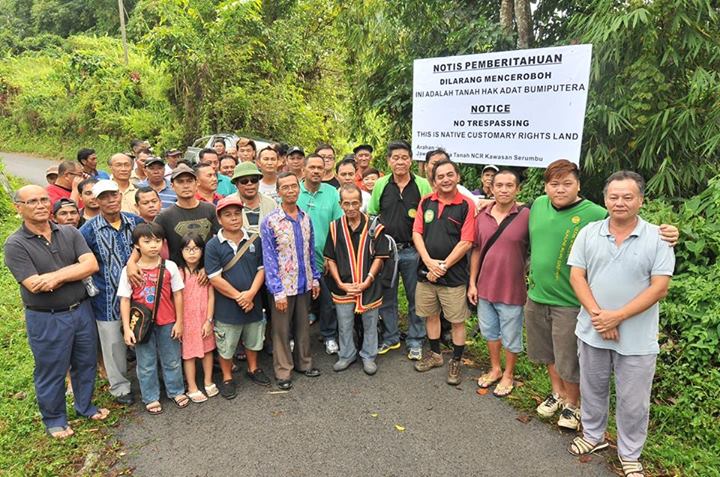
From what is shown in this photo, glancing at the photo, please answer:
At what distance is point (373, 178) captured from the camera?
5.77m

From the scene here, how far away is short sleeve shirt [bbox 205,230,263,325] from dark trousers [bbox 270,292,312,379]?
8.3 inches

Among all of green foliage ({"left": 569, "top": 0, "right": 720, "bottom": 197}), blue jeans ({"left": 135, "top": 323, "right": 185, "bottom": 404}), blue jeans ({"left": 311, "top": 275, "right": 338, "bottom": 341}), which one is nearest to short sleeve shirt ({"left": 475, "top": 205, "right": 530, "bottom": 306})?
blue jeans ({"left": 311, "top": 275, "right": 338, "bottom": 341})

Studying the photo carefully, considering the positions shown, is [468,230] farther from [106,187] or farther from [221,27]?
[221,27]

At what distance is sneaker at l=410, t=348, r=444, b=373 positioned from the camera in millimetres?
4547

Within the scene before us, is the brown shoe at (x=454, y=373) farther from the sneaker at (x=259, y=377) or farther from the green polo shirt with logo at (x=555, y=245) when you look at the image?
the sneaker at (x=259, y=377)

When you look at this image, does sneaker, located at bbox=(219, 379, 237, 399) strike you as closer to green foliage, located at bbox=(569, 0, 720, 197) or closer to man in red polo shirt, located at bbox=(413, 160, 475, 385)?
man in red polo shirt, located at bbox=(413, 160, 475, 385)

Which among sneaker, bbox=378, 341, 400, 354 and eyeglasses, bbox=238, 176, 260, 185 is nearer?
eyeglasses, bbox=238, 176, 260, 185

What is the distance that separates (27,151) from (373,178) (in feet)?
77.0

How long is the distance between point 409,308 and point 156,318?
2368 mm

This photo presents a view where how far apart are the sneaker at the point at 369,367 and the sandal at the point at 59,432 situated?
7.99 ft

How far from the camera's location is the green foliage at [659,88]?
451cm

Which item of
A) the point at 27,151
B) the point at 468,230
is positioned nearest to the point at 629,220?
the point at 468,230

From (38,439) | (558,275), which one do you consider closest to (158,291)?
(38,439)

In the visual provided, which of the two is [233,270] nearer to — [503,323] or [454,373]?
[454,373]
